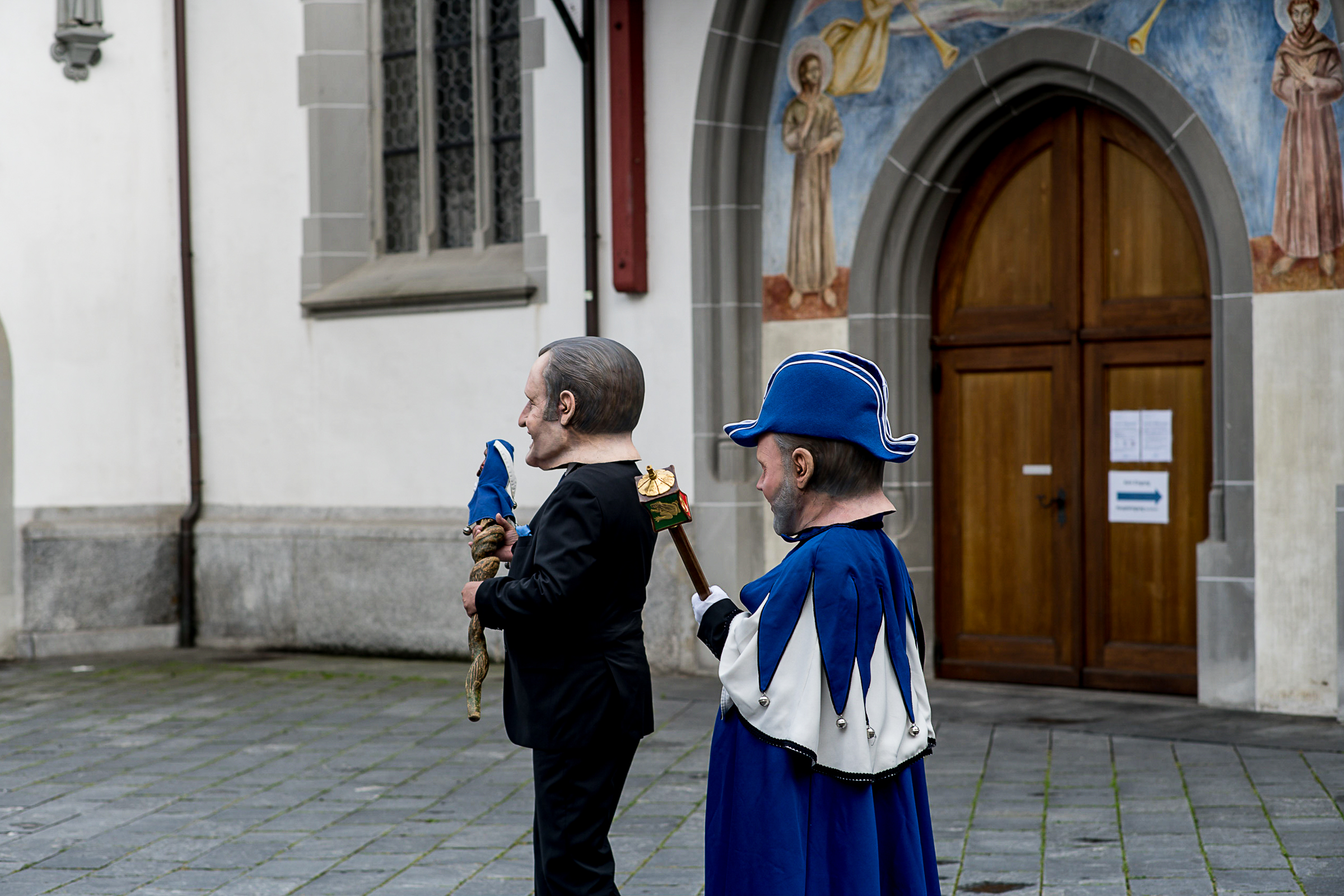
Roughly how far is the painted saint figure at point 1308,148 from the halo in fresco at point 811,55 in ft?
8.31

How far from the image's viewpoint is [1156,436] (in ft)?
28.8

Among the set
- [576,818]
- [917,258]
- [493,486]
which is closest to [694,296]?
[917,258]

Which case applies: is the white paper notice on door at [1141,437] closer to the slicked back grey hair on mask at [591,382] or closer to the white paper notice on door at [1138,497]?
the white paper notice on door at [1138,497]

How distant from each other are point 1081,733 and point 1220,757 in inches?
32.5

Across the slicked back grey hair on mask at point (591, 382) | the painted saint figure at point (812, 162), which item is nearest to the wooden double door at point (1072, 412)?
the painted saint figure at point (812, 162)

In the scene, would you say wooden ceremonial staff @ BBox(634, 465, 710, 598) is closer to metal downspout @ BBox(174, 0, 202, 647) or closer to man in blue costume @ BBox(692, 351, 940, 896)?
man in blue costume @ BBox(692, 351, 940, 896)

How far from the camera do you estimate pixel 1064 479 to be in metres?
9.06

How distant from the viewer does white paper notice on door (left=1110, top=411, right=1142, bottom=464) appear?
8828 millimetres

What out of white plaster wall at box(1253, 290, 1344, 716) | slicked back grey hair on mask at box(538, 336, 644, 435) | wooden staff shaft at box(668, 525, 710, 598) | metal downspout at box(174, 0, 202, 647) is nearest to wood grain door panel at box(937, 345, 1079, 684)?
white plaster wall at box(1253, 290, 1344, 716)

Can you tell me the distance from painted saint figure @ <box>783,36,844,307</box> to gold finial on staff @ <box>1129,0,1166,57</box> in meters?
1.73

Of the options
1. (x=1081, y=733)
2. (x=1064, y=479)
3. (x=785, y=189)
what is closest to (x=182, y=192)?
(x=785, y=189)

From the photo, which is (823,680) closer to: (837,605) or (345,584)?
(837,605)

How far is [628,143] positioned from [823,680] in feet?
23.2

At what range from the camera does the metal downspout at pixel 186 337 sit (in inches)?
446
